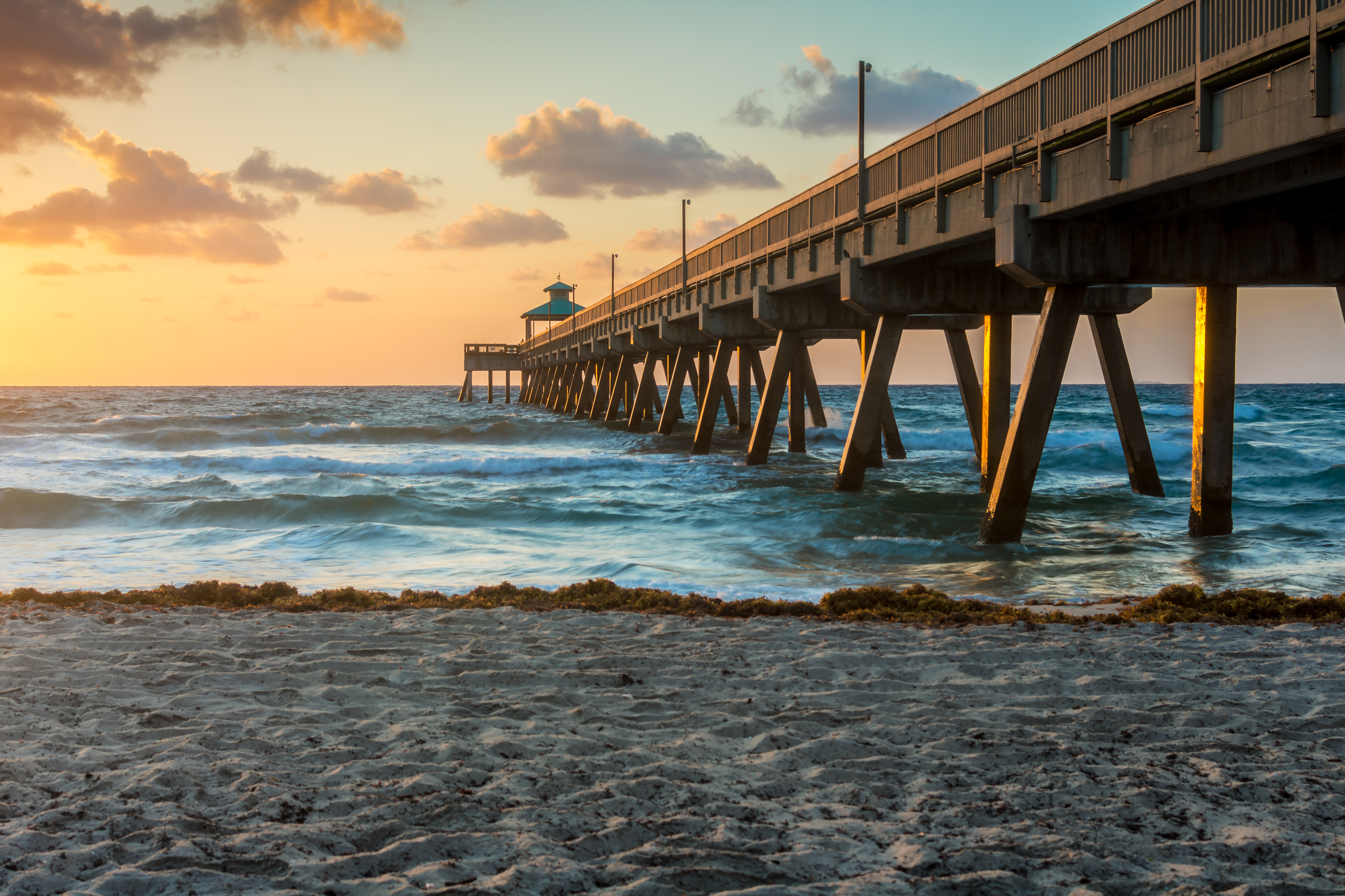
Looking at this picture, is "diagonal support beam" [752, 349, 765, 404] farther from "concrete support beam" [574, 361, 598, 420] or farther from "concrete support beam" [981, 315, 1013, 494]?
"concrete support beam" [981, 315, 1013, 494]

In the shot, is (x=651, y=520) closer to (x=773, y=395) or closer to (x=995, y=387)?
(x=995, y=387)

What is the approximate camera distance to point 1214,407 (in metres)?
12.3

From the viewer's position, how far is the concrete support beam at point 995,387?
1678 cm

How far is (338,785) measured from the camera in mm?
3832

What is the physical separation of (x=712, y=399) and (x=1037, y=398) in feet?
55.8

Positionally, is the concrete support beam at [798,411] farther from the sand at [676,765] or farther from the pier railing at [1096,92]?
the sand at [676,765]

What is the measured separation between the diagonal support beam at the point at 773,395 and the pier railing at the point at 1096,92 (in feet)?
15.8

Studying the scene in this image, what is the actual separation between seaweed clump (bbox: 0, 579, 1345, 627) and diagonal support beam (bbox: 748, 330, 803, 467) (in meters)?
13.3

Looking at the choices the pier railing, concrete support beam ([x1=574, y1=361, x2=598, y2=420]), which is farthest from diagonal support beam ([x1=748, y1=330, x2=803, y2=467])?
concrete support beam ([x1=574, y1=361, x2=598, y2=420])

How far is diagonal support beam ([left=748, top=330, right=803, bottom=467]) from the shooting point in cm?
2184

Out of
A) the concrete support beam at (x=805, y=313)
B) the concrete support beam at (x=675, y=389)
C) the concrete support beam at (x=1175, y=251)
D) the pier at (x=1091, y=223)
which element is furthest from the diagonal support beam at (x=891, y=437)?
the concrete support beam at (x=1175, y=251)

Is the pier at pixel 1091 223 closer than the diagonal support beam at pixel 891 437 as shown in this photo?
Yes

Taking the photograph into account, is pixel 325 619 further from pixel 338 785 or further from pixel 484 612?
pixel 338 785

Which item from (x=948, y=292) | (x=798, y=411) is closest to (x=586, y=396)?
(x=798, y=411)
